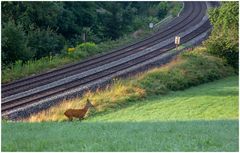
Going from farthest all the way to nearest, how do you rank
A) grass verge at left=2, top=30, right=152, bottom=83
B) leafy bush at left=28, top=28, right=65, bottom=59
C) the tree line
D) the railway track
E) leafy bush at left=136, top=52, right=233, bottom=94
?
leafy bush at left=28, top=28, right=65, bottom=59 → the tree line → grass verge at left=2, top=30, right=152, bottom=83 → the railway track → leafy bush at left=136, top=52, right=233, bottom=94

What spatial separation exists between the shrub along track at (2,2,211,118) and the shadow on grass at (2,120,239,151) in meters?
8.52

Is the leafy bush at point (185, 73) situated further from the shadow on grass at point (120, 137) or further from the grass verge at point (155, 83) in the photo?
the shadow on grass at point (120, 137)

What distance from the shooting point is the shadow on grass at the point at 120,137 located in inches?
412

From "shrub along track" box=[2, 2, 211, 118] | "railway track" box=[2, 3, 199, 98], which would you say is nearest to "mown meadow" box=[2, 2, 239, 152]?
"shrub along track" box=[2, 2, 211, 118]

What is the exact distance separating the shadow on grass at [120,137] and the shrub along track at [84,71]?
852 cm

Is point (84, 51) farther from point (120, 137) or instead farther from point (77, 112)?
point (120, 137)

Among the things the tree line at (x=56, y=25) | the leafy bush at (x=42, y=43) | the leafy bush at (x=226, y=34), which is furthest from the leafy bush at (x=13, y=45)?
the leafy bush at (x=226, y=34)

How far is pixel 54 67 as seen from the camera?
3503cm

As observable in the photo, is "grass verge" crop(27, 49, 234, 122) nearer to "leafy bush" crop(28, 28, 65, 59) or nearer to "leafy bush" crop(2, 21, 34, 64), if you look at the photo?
"leafy bush" crop(2, 21, 34, 64)

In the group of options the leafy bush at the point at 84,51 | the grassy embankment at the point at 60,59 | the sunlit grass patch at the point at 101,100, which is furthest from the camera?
the leafy bush at the point at 84,51

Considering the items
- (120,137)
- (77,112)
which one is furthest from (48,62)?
(120,137)

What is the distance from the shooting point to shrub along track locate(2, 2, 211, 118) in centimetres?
2511

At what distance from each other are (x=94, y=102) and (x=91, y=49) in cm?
1747

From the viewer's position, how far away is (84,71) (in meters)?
32.4
